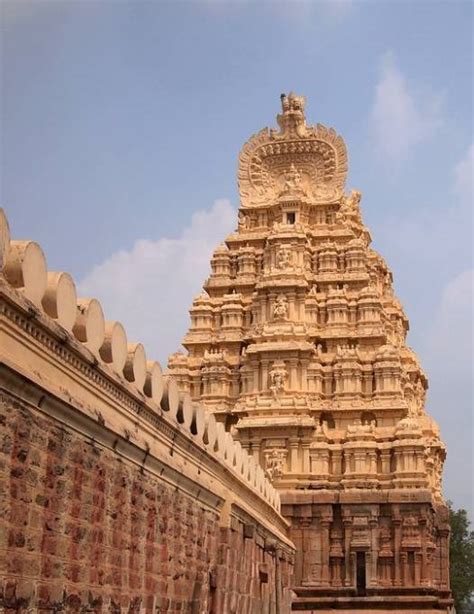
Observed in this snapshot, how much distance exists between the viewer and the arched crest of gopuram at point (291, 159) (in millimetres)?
37750

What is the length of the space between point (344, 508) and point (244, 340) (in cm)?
806

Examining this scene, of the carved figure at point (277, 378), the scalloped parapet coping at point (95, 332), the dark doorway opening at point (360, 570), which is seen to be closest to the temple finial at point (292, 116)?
the carved figure at point (277, 378)

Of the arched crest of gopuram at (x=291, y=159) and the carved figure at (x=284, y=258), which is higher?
the arched crest of gopuram at (x=291, y=159)

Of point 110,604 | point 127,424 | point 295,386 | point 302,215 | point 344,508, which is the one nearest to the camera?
point 110,604

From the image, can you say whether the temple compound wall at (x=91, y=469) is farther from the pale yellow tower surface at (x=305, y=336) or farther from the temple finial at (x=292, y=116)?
the temple finial at (x=292, y=116)

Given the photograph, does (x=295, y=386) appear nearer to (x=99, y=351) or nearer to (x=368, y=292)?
(x=368, y=292)

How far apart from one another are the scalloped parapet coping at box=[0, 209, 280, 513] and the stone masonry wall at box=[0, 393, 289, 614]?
0.88 m

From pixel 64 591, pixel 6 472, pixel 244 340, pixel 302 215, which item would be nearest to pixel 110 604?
pixel 64 591

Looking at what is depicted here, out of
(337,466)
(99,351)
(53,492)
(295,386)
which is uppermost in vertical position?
(295,386)

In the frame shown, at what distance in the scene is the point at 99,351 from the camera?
9875 millimetres

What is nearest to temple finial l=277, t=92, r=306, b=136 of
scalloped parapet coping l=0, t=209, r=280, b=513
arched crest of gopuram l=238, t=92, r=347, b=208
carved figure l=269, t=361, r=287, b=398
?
arched crest of gopuram l=238, t=92, r=347, b=208

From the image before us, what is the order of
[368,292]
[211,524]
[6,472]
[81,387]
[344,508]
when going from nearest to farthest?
[6,472], [81,387], [211,524], [344,508], [368,292]

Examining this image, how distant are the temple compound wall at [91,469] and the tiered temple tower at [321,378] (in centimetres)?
1477

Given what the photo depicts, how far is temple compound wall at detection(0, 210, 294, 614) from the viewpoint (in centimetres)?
738
